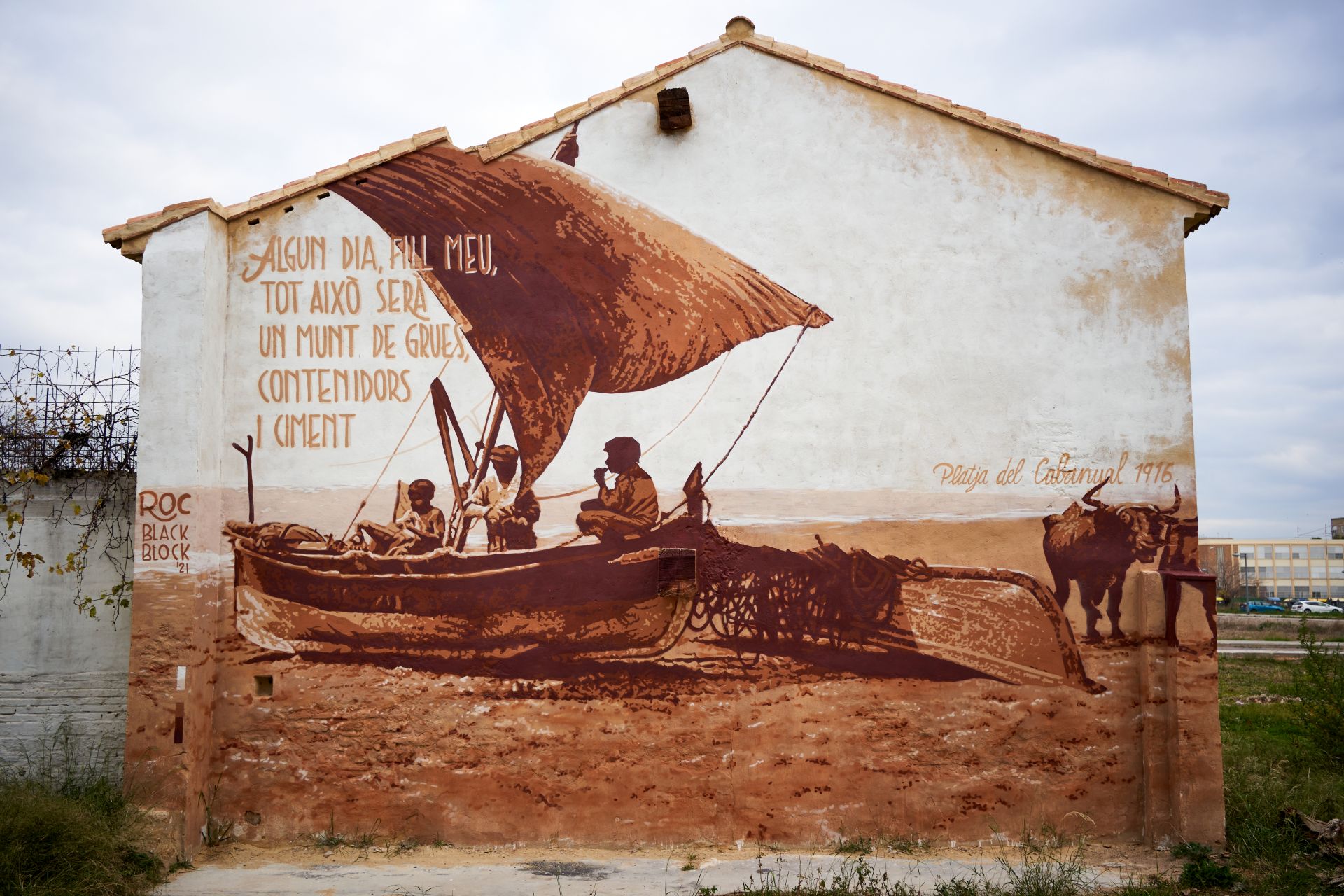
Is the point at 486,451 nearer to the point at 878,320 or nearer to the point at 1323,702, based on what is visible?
the point at 878,320

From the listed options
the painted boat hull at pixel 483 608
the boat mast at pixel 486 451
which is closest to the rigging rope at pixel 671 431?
the boat mast at pixel 486 451

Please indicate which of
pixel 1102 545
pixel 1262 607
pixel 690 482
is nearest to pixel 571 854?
pixel 690 482

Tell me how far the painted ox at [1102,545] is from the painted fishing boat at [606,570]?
34cm

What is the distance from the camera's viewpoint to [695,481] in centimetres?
851

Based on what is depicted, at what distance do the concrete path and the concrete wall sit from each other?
2.06 m

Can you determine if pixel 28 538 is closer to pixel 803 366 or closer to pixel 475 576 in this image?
pixel 475 576

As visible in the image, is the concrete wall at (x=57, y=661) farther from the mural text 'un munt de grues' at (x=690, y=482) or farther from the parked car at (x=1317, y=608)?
the parked car at (x=1317, y=608)

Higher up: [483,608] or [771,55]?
[771,55]

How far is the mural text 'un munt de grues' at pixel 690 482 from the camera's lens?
8.19 meters

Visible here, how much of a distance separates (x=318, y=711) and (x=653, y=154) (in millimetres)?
6075

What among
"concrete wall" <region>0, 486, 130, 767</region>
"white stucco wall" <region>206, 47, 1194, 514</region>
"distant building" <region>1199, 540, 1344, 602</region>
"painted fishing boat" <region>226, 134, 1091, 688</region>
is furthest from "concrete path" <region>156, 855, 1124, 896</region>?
"distant building" <region>1199, 540, 1344, 602</region>

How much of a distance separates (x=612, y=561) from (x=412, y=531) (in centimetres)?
188

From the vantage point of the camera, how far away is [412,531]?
8438mm

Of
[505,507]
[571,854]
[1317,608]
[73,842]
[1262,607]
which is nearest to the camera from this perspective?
[73,842]
